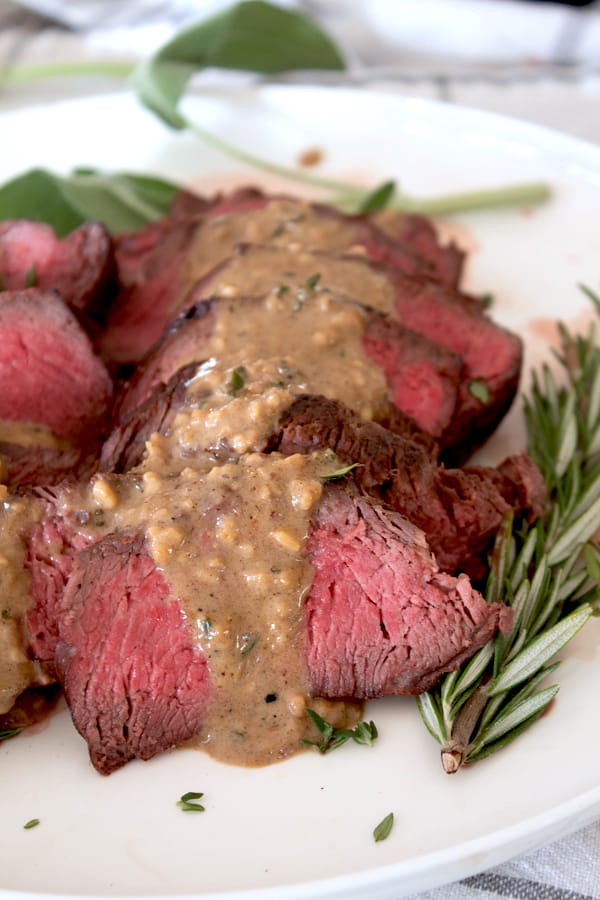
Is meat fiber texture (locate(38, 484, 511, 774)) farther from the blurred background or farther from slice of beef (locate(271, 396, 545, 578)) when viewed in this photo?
the blurred background

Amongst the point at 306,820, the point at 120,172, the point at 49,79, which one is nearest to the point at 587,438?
the point at 306,820

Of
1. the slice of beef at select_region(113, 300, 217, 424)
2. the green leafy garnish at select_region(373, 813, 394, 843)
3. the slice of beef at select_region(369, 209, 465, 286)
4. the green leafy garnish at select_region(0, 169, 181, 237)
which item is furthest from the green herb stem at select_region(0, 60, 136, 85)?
the green leafy garnish at select_region(373, 813, 394, 843)

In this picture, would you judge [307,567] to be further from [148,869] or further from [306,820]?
[148,869]

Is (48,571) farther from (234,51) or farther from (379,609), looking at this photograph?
(234,51)

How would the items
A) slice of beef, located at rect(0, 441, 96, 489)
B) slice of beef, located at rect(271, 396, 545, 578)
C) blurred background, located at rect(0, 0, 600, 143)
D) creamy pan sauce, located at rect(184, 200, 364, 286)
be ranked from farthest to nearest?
blurred background, located at rect(0, 0, 600, 143), creamy pan sauce, located at rect(184, 200, 364, 286), slice of beef, located at rect(0, 441, 96, 489), slice of beef, located at rect(271, 396, 545, 578)

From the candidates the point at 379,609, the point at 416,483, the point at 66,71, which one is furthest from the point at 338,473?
the point at 66,71
